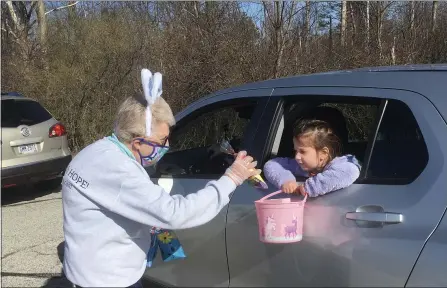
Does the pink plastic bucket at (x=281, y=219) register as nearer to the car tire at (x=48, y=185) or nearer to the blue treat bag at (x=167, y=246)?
the blue treat bag at (x=167, y=246)

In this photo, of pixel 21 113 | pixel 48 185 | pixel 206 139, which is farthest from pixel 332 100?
pixel 48 185

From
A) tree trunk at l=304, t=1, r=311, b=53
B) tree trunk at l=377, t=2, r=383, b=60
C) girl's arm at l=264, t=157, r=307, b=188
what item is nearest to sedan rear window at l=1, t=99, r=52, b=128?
tree trunk at l=304, t=1, r=311, b=53

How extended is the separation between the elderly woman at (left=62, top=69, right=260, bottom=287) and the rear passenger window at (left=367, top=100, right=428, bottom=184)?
712mm

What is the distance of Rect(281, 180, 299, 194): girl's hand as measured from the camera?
2564 mm

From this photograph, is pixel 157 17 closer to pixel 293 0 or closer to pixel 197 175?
pixel 293 0

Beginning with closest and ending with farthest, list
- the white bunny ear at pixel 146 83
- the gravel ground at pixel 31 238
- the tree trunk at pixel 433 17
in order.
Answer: the white bunny ear at pixel 146 83
the gravel ground at pixel 31 238
the tree trunk at pixel 433 17

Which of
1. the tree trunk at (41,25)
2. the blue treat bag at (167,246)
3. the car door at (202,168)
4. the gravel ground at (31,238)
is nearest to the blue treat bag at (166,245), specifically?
the blue treat bag at (167,246)

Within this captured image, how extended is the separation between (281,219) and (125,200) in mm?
755

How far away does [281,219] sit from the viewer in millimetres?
2328

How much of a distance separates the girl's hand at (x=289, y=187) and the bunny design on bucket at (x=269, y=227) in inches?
10.7

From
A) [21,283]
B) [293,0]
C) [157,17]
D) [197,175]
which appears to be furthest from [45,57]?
[197,175]

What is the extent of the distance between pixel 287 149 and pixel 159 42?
9.04 m

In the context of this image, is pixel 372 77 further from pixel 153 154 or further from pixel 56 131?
pixel 56 131

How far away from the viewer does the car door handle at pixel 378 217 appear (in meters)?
2.21
